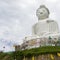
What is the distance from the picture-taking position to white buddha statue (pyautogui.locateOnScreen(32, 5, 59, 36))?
1848 centimetres

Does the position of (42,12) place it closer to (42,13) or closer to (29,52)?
(42,13)

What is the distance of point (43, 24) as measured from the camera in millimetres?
18859

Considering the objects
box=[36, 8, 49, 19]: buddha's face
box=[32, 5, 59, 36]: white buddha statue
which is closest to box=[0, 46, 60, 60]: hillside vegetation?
box=[32, 5, 59, 36]: white buddha statue

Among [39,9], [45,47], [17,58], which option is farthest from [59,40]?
[39,9]

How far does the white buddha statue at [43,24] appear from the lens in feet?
60.6

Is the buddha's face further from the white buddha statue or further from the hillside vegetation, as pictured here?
the hillside vegetation

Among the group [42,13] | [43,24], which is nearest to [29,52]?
[43,24]

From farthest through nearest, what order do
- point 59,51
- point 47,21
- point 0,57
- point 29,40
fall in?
1. point 47,21
2. point 29,40
3. point 0,57
4. point 59,51

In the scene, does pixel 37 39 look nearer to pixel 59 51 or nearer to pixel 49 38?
pixel 49 38

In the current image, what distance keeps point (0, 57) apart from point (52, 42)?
342cm

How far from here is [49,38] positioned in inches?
623

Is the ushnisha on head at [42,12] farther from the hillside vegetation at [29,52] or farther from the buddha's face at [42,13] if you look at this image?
the hillside vegetation at [29,52]

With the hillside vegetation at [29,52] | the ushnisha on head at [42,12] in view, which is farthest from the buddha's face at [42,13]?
the hillside vegetation at [29,52]

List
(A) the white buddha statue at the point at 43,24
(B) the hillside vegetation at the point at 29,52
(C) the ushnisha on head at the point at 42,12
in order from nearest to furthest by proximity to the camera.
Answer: (B) the hillside vegetation at the point at 29,52 → (A) the white buddha statue at the point at 43,24 → (C) the ushnisha on head at the point at 42,12
